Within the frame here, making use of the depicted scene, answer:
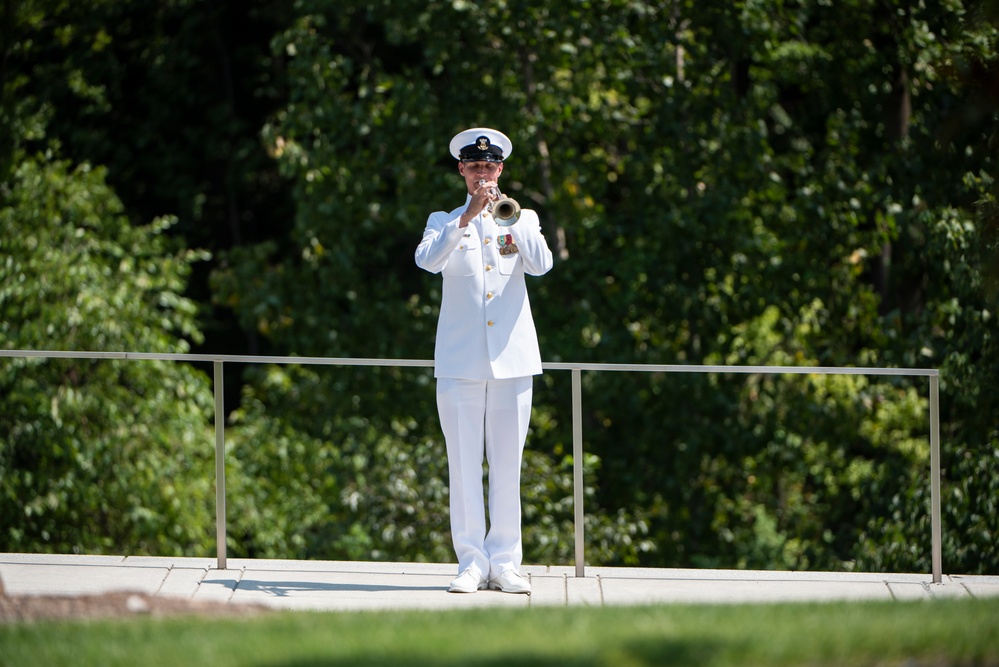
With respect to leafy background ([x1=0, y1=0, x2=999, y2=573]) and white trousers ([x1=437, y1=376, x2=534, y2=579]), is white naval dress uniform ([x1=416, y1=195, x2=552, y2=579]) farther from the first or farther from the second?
leafy background ([x1=0, y1=0, x2=999, y2=573])

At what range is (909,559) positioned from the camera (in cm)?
837

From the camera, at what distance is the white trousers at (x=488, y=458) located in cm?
506

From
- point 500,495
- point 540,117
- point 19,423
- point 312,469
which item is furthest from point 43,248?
point 500,495

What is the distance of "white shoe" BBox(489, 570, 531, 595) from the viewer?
5.02 m

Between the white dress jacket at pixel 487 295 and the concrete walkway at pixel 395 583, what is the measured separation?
33.5 inches

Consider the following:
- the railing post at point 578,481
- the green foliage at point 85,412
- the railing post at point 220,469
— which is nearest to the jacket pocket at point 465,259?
the railing post at point 578,481

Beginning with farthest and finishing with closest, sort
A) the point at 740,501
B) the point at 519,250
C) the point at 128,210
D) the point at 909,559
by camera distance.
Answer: the point at 128,210 → the point at 740,501 → the point at 909,559 → the point at 519,250

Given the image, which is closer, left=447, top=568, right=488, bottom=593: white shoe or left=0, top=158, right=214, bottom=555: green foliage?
left=447, top=568, right=488, bottom=593: white shoe

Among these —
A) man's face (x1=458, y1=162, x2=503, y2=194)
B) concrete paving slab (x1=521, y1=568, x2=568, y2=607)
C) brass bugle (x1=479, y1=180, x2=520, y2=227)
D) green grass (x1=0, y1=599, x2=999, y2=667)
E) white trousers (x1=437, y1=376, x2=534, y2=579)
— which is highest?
man's face (x1=458, y1=162, x2=503, y2=194)

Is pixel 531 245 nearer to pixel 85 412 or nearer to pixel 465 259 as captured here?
pixel 465 259

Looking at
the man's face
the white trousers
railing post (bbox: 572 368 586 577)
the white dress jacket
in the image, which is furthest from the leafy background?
the man's face

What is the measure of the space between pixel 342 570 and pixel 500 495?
2.72 feet

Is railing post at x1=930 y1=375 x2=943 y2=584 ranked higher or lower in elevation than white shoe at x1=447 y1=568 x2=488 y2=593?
higher

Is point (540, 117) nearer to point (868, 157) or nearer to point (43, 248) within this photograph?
point (868, 157)
